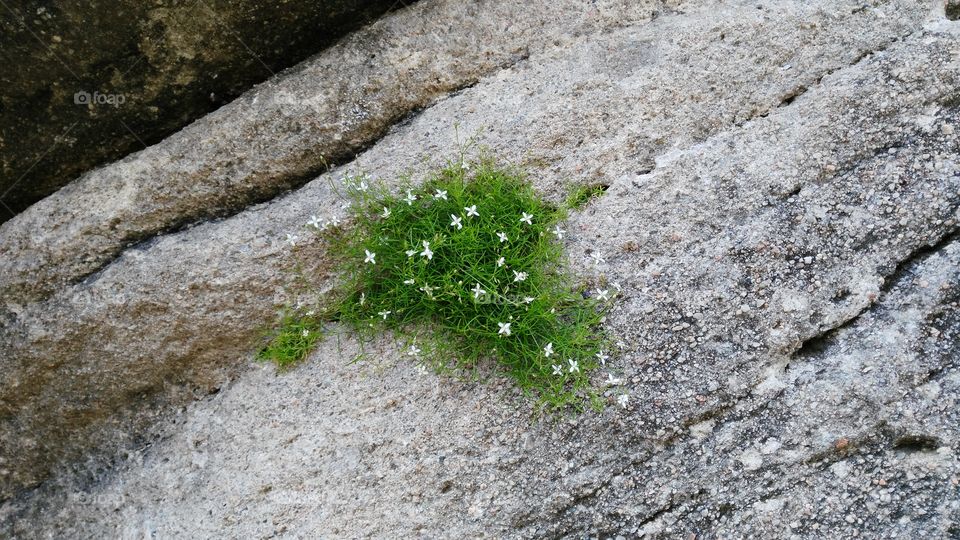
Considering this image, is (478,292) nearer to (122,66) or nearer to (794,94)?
(794,94)

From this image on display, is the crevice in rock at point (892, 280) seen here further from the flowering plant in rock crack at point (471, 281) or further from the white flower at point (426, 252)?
the white flower at point (426, 252)

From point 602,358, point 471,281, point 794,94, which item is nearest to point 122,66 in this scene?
point 471,281

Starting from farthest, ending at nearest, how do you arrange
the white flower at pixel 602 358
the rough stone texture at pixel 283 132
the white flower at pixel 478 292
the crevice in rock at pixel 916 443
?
the rough stone texture at pixel 283 132 → the white flower at pixel 602 358 → the white flower at pixel 478 292 → the crevice in rock at pixel 916 443

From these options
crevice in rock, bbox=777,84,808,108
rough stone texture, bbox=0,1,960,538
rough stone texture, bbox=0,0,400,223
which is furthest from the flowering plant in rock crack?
crevice in rock, bbox=777,84,808,108

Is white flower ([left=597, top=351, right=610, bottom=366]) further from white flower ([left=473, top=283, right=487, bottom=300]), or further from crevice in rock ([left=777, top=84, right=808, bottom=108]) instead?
crevice in rock ([left=777, top=84, right=808, bottom=108])

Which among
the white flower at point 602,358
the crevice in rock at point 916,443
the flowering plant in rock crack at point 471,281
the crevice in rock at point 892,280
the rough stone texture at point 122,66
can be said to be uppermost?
the rough stone texture at point 122,66

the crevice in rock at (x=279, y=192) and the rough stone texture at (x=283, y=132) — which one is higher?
the rough stone texture at (x=283, y=132)

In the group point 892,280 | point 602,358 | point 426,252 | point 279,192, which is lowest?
point 892,280

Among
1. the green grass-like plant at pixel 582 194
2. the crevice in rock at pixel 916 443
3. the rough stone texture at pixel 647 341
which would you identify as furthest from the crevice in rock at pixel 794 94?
the crevice in rock at pixel 916 443
